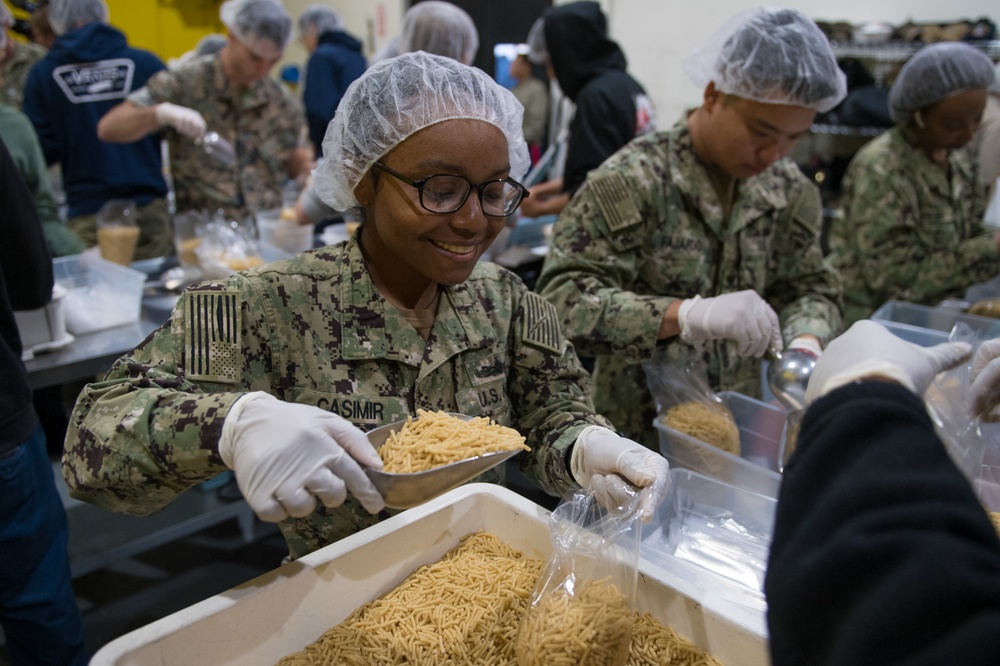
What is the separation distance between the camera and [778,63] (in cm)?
191

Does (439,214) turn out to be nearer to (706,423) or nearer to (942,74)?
(706,423)

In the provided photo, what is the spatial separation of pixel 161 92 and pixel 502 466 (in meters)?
2.98

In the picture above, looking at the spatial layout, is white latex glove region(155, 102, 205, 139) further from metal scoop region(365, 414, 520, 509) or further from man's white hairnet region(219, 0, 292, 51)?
metal scoop region(365, 414, 520, 509)

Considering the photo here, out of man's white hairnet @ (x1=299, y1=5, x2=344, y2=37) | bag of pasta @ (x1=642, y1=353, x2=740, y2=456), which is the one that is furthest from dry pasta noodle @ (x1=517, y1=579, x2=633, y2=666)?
man's white hairnet @ (x1=299, y1=5, x2=344, y2=37)

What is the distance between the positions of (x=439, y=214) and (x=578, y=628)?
744 mm

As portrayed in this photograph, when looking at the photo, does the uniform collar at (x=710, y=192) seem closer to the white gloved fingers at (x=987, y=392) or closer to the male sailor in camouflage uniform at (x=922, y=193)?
the white gloved fingers at (x=987, y=392)

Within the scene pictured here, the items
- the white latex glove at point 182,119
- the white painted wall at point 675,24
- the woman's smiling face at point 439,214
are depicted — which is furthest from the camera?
the white painted wall at point 675,24

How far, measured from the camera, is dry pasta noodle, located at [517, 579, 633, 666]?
1.02 m

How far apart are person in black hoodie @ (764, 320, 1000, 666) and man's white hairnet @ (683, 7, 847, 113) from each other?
4.71ft

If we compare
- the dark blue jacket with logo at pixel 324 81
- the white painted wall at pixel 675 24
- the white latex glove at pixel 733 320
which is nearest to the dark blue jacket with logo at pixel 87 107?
the dark blue jacket with logo at pixel 324 81

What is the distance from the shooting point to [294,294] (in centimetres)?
134

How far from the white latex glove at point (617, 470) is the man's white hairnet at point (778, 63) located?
1162 millimetres

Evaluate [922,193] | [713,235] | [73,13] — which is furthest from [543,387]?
[73,13]

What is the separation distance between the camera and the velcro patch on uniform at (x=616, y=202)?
2008 millimetres
